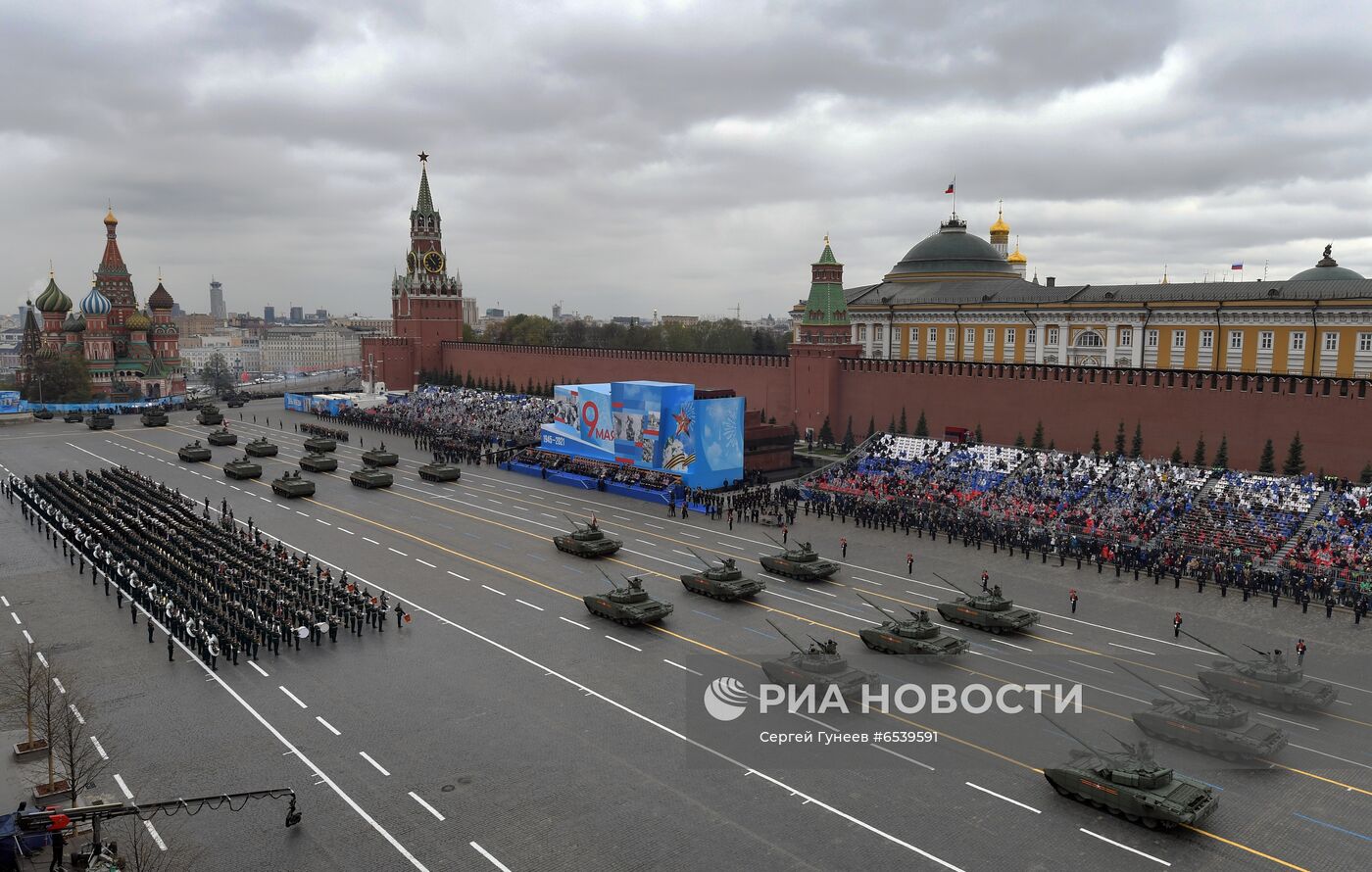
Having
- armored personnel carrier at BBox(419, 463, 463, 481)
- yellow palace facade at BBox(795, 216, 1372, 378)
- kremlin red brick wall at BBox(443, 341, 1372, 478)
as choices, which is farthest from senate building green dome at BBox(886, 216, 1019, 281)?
armored personnel carrier at BBox(419, 463, 463, 481)

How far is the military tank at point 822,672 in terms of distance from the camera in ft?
58.7

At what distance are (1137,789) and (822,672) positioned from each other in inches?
235

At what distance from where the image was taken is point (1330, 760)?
15.7 metres

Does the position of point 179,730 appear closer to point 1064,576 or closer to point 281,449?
point 1064,576

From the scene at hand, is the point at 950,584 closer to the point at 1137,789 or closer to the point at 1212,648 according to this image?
the point at 1212,648

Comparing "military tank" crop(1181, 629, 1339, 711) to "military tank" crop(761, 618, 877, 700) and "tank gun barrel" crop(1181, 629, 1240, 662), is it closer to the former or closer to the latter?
"tank gun barrel" crop(1181, 629, 1240, 662)

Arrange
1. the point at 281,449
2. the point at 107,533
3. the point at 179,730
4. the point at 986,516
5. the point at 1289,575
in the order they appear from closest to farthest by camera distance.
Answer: the point at 179,730 < the point at 1289,575 < the point at 107,533 < the point at 986,516 < the point at 281,449

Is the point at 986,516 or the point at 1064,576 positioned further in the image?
the point at 986,516

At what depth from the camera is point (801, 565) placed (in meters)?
26.7

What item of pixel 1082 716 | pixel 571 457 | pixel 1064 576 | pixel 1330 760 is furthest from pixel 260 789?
pixel 571 457

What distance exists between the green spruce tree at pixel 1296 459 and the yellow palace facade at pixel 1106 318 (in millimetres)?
6299

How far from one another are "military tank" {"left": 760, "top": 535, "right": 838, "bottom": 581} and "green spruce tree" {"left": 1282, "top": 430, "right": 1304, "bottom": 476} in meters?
18.8

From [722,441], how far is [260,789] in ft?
92.4

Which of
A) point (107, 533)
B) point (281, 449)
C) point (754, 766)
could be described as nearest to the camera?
point (754, 766)
